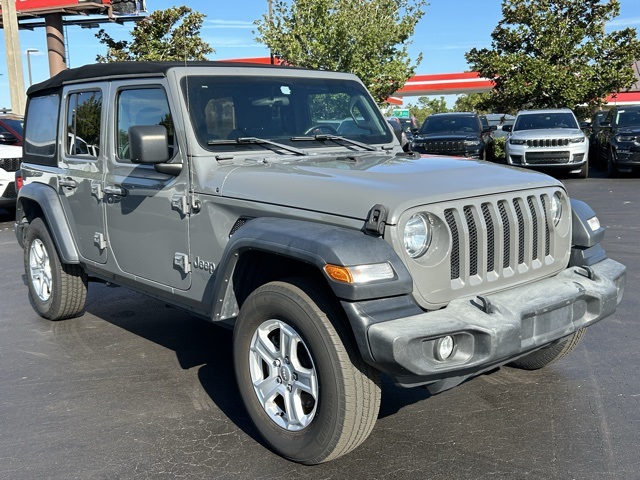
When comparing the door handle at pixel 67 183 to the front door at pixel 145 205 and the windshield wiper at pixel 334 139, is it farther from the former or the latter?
the windshield wiper at pixel 334 139

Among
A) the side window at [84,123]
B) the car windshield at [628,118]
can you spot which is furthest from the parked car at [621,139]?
the side window at [84,123]

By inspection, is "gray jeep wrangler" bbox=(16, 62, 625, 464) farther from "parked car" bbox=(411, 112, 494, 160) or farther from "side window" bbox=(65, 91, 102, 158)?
"parked car" bbox=(411, 112, 494, 160)

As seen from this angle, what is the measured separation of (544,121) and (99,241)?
14.1 meters

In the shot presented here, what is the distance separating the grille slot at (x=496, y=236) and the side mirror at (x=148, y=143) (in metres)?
1.66

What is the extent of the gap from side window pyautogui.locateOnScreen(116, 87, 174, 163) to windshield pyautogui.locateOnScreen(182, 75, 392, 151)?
191 mm

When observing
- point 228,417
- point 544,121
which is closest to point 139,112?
point 228,417

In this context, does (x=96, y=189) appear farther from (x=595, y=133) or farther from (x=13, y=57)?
(x=595, y=133)

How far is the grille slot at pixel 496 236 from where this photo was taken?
325 centimetres

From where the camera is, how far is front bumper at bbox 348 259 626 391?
2904mm

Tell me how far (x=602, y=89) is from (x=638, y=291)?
1803cm

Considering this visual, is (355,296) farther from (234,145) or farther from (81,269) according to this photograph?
(81,269)

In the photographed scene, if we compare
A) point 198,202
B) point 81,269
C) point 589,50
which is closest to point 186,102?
point 198,202

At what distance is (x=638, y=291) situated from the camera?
6348mm

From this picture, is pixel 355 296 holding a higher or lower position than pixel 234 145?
lower
